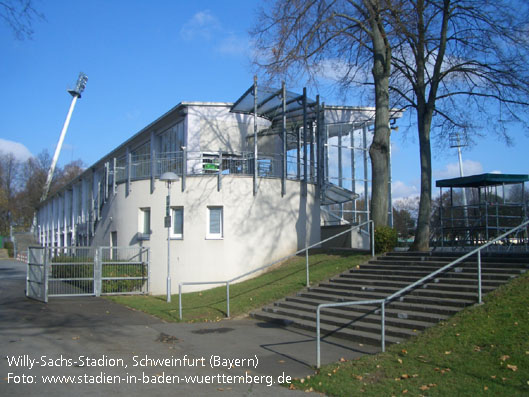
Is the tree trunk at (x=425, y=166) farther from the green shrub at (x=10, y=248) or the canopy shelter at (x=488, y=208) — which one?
the green shrub at (x=10, y=248)

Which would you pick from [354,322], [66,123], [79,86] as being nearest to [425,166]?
[354,322]

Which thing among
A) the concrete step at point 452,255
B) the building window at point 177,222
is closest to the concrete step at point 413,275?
the concrete step at point 452,255

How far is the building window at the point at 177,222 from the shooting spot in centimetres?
2003

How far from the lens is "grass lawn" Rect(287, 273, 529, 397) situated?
6.24 meters

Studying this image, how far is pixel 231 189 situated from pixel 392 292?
9.64 metres

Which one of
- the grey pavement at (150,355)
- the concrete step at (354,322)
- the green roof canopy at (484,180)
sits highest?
the green roof canopy at (484,180)

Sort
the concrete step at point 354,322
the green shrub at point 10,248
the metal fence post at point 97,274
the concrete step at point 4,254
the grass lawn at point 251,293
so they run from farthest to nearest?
the green shrub at point 10,248 < the concrete step at point 4,254 < the metal fence post at point 97,274 < the grass lawn at point 251,293 < the concrete step at point 354,322

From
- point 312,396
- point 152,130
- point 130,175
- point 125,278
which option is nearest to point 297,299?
point 312,396

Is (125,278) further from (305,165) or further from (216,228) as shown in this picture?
(305,165)

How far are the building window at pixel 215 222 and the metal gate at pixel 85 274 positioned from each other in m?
2.75

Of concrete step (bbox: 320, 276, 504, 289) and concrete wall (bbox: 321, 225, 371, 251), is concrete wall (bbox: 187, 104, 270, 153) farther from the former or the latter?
concrete step (bbox: 320, 276, 504, 289)

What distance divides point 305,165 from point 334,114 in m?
5.35

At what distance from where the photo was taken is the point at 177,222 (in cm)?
2022

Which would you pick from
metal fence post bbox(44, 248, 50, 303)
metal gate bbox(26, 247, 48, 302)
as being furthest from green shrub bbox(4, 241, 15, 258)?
metal fence post bbox(44, 248, 50, 303)
